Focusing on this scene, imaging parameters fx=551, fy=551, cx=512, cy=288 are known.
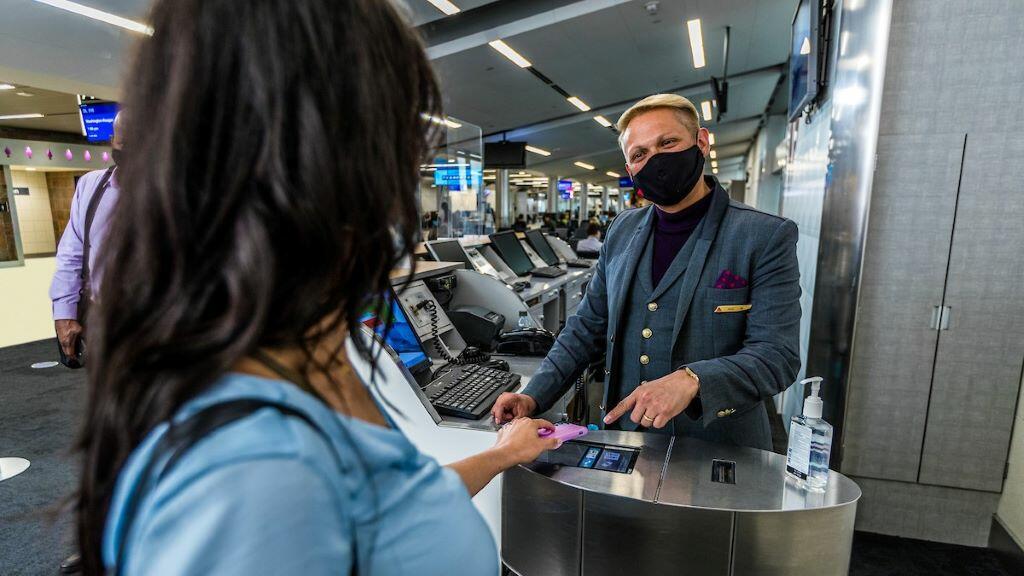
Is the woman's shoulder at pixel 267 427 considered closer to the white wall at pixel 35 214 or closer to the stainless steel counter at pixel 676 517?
the stainless steel counter at pixel 676 517

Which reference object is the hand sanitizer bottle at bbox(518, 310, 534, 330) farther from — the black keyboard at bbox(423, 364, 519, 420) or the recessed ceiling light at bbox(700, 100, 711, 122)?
the recessed ceiling light at bbox(700, 100, 711, 122)

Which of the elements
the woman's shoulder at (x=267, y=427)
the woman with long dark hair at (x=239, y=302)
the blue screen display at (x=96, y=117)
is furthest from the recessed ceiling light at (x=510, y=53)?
the woman's shoulder at (x=267, y=427)

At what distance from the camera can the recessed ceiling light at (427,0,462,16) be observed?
254 inches

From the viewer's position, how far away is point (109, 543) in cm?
43

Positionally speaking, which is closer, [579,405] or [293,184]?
[293,184]

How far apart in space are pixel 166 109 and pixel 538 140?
17.8 metres

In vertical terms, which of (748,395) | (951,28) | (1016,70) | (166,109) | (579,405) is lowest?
(579,405)

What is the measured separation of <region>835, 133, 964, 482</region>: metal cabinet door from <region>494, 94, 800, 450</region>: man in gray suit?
4.95 ft

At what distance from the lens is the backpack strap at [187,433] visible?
0.37m

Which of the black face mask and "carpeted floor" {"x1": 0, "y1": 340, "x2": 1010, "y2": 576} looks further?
"carpeted floor" {"x1": 0, "y1": 340, "x2": 1010, "y2": 576}

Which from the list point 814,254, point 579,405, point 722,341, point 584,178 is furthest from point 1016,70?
point 584,178

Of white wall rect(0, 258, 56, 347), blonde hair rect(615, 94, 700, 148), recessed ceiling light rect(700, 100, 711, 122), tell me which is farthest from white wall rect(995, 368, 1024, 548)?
recessed ceiling light rect(700, 100, 711, 122)

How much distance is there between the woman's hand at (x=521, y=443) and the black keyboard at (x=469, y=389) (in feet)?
1.43

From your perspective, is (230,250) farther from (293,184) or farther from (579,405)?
(579,405)
